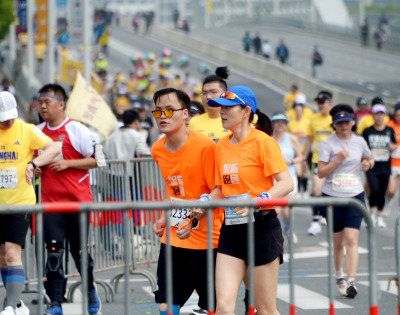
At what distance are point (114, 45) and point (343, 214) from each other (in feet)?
189

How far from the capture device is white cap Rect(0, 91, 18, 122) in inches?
296

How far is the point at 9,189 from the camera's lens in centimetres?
762

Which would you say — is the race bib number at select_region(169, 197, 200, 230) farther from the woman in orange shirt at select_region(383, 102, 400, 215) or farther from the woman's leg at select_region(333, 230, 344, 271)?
the woman in orange shirt at select_region(383, 102, 400, 215)

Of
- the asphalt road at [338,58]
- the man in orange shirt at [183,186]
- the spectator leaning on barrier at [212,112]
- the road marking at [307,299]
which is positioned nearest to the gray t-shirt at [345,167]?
the road marking at [307,299]

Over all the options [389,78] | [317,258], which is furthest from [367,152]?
[389,78]

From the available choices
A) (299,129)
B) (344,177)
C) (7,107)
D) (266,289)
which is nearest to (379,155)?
(299,129)

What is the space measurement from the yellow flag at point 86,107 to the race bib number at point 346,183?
13.7ft

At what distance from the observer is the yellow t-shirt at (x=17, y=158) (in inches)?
300

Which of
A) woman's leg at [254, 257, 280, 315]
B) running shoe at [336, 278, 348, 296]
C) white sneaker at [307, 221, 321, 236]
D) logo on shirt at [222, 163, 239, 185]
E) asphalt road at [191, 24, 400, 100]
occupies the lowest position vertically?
asphalt road at [191, 24, 400, 100]

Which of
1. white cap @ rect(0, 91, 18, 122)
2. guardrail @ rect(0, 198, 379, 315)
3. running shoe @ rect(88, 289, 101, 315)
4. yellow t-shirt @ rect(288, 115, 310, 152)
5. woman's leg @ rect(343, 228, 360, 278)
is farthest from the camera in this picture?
yellow t-shirt @ rect(288, 115, 310, 152)

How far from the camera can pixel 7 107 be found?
24.7 feet

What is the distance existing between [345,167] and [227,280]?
388 centimetres

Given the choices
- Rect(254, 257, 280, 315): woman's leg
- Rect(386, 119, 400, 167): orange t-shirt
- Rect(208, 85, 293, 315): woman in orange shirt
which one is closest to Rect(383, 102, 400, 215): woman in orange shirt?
Rect(386, 119, 400, 167): orange t-shirt

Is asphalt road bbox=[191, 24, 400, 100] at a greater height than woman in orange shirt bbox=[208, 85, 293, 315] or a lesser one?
lesser
